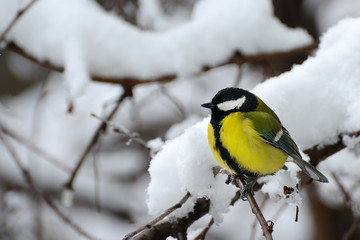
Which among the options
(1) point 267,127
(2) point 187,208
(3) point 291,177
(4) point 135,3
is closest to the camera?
(2) point 187,208

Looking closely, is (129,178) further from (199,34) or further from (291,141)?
(291,141)

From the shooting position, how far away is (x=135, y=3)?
439 centimetres

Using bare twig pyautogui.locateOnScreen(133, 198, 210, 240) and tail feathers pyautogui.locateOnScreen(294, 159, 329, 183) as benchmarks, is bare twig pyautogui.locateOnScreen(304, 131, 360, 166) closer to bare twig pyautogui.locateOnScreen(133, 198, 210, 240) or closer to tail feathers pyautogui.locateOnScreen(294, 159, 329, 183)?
tail feathers pyautogui.locateOnScreen(294, 159, 329, 183)

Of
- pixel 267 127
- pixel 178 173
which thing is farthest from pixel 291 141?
pixel 178 173

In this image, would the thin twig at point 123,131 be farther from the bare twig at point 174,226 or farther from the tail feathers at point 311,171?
the tail feathers at point 311,171

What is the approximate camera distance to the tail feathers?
1865 millimetres

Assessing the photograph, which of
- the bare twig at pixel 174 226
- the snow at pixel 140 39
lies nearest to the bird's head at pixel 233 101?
the bare twig at pixel 174 226

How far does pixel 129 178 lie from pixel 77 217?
861mm

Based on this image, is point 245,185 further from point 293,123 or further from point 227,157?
point 293,123

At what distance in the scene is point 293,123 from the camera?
207cm

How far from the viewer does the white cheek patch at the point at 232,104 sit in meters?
2.09

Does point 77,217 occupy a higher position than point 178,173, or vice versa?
point 77,217

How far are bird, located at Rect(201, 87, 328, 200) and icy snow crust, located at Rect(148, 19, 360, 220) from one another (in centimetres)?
6

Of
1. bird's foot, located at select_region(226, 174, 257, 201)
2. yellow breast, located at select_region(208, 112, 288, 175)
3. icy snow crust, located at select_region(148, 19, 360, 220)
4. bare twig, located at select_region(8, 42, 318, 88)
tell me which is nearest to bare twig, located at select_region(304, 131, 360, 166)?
icy snow crust, located at select_region(148, 19, 360, 220)
